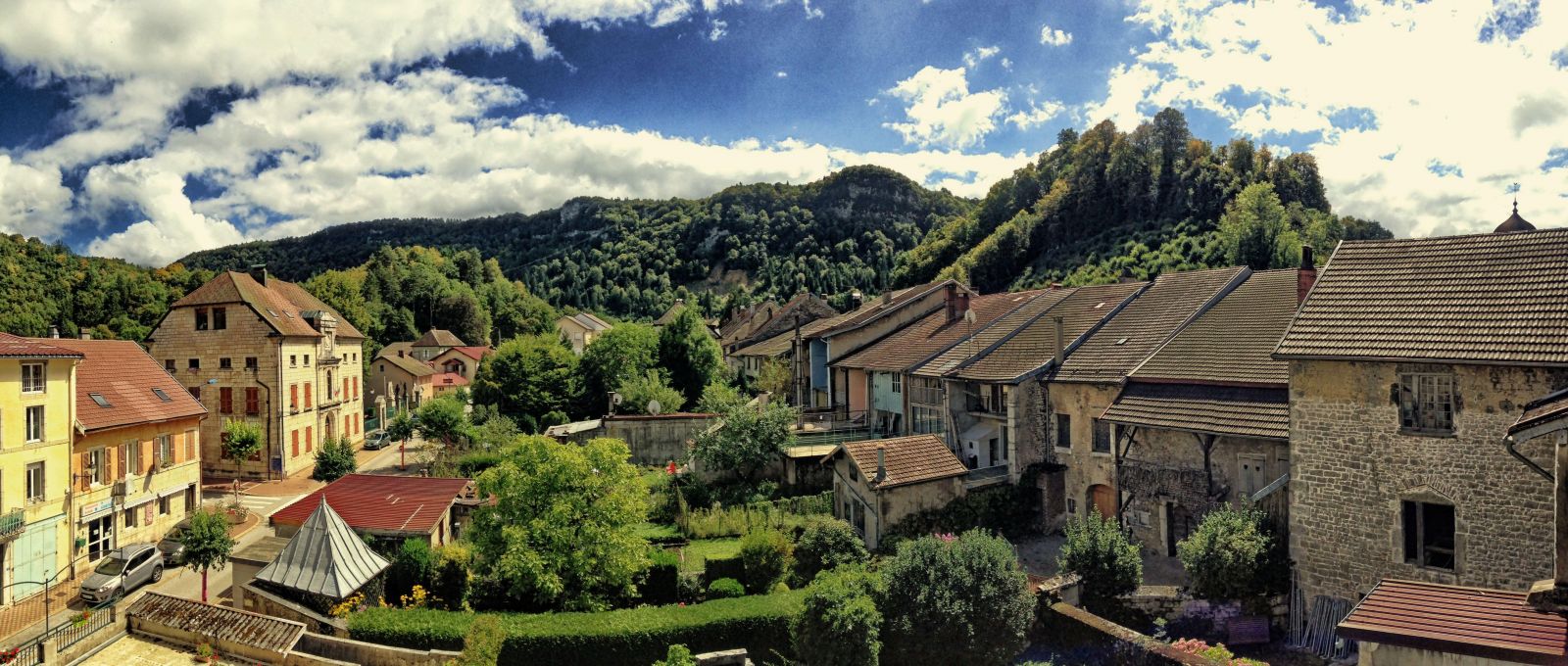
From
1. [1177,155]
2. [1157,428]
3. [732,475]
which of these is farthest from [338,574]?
[1177,155]

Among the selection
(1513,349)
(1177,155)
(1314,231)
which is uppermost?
(1177,155)

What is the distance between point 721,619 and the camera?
686 inches

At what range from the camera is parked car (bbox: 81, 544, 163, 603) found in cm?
2109

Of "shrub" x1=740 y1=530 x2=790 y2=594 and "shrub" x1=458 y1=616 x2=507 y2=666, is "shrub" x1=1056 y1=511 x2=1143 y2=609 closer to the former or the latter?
"shrub" x1=740 y1=530 x2=790 y2=594

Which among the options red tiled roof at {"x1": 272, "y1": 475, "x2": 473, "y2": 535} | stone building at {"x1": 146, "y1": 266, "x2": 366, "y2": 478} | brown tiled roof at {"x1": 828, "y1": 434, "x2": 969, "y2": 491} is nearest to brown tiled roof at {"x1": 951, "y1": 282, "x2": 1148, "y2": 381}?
brown tiled roof at {"x1": 828, "y1": 434, "x2": 969, "y2": 491}

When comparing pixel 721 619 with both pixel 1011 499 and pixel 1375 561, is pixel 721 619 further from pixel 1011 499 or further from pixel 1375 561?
pixel 1375 561

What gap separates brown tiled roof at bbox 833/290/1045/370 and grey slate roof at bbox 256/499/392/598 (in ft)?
67.0

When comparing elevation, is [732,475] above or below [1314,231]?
below

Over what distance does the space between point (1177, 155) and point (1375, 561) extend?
7558 centimetres

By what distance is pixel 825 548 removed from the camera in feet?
66.7

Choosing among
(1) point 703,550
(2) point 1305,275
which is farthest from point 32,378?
(2) point 1305,275

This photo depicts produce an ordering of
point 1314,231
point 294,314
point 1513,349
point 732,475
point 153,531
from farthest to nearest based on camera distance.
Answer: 1. point 1314,231
2. point 294,314
3. point 732,475
4. point 153,531
5. point 1513,349

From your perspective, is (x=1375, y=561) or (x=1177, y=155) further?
(x=1177, y=155)

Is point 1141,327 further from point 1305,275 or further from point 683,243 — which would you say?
point 683,243
